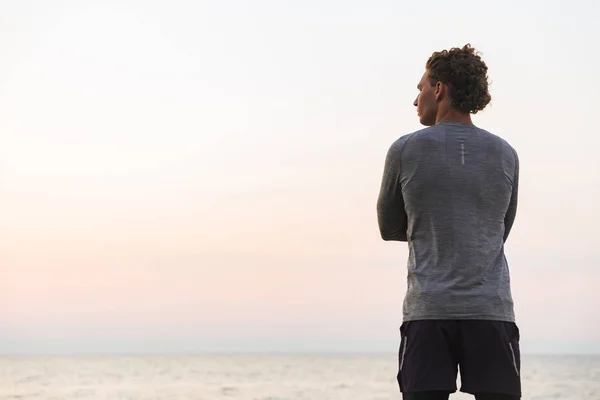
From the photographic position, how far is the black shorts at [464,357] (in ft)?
8.29

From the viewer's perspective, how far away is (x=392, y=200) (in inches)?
106

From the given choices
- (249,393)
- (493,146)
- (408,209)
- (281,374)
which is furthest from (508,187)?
(281,374)

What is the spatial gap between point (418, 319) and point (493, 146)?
0.54m

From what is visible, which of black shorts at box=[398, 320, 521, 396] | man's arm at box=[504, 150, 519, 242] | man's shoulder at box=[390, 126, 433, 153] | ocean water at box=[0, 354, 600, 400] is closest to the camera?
black shorts at box=[398, 320, 521, 396]

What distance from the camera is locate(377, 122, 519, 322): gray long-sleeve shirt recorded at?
2.56 meters

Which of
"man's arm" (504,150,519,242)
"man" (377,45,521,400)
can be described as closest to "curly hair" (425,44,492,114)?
"man" (377,45,521,400)

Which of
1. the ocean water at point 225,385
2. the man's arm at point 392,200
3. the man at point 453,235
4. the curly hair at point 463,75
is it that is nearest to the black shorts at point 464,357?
the man at point 453,235

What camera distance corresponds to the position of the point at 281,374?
3862cm

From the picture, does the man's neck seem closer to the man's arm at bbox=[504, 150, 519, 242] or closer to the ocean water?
the man's arm at bbox=[504, 150, 519, 242]

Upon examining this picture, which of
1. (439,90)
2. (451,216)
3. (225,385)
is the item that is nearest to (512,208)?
(451,216)

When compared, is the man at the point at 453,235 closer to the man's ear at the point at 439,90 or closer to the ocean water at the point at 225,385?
the man's ear at the point at 439,90

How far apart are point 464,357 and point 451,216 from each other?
1.24 feet

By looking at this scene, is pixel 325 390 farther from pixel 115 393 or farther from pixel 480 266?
pixel 480 266

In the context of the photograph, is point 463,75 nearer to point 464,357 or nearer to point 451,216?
point 451,216
